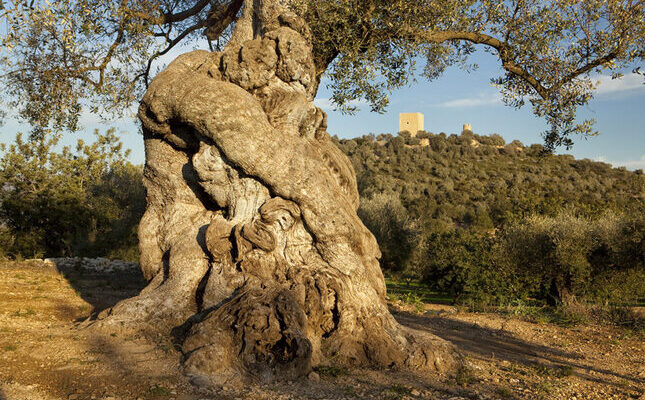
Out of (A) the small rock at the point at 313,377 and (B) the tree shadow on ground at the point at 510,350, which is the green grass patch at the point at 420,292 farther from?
(A) the small rock at the point at 313,377

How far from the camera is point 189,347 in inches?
237

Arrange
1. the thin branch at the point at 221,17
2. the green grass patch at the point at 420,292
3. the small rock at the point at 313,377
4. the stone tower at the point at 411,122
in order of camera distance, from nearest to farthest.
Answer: the small rock at the point at 313,377 < the thin branch at the point at 221,17 < the green grass patch at the point at 420,292 < the stone tower at the point at 411,122

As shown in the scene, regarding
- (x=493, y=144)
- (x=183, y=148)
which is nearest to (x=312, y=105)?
(x=183, y=148)

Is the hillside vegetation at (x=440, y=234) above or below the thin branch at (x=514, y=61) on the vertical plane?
below

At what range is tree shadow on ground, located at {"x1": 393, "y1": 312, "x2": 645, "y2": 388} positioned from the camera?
7.45 m

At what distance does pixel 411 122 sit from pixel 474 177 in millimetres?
22828

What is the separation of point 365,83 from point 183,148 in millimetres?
3248

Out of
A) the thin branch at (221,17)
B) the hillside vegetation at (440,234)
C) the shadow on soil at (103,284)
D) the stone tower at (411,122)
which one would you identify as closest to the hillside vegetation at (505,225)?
the hillside vegetation at (440,234)

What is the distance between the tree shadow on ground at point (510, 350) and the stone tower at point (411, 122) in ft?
204

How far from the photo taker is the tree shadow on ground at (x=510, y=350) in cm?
745

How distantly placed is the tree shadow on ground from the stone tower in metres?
62.3

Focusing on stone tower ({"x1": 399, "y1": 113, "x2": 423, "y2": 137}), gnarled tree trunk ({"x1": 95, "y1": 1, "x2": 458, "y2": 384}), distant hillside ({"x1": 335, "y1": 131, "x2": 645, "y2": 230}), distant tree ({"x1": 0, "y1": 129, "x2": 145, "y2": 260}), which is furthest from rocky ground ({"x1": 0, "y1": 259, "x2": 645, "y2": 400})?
stone tower ({"x1": 399, "y1": 113, "x2": 423, "y2": 137})

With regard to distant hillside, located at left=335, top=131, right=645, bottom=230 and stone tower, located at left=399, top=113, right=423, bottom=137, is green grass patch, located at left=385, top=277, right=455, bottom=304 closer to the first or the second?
distant hillside, located at left=335, top=131, right=645, bottom=230

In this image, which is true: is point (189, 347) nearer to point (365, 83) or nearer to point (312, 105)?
point (312, 105)
